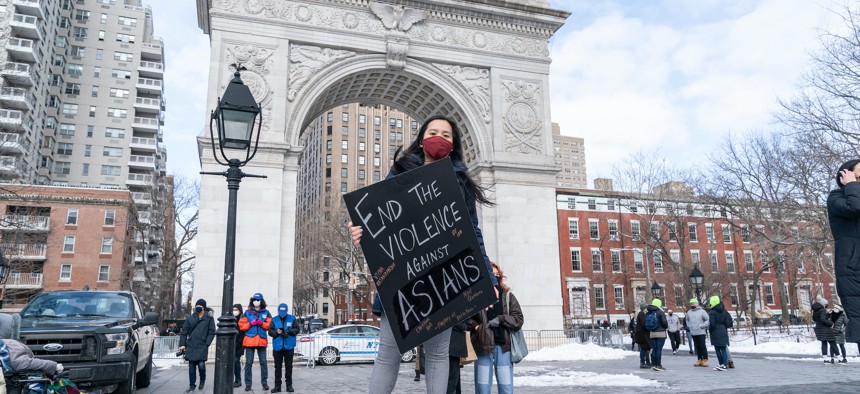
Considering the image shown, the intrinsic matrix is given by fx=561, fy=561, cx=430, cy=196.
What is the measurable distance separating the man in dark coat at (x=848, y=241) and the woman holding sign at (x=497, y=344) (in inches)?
116

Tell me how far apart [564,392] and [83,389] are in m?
7.44

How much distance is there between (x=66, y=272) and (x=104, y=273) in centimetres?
288

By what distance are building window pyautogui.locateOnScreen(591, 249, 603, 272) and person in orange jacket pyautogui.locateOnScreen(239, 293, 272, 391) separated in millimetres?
46969

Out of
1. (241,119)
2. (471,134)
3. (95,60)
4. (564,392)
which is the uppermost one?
(95,60)

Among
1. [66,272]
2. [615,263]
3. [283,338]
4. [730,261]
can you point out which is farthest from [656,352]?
[730,261]

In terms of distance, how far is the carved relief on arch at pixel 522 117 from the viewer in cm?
2456

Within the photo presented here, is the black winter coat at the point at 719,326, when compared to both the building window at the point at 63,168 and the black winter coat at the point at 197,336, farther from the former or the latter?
the building window at the point at 63,168

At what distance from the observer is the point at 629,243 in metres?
56.3

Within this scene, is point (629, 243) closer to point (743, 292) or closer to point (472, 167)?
point (743, 292)

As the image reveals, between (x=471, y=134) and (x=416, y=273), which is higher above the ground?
(x=471, y=134)

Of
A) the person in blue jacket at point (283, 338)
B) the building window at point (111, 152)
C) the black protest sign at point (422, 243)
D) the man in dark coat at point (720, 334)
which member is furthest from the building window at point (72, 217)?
the black protest sign at point (422, 243)

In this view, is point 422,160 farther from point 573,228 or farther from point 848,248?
point 573,228

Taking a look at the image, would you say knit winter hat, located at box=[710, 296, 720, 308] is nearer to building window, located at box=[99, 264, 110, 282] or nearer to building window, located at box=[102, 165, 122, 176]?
building window, located at box=[99, 264, 110, 282]

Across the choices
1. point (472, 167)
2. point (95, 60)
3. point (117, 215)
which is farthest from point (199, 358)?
point (95, 60)
